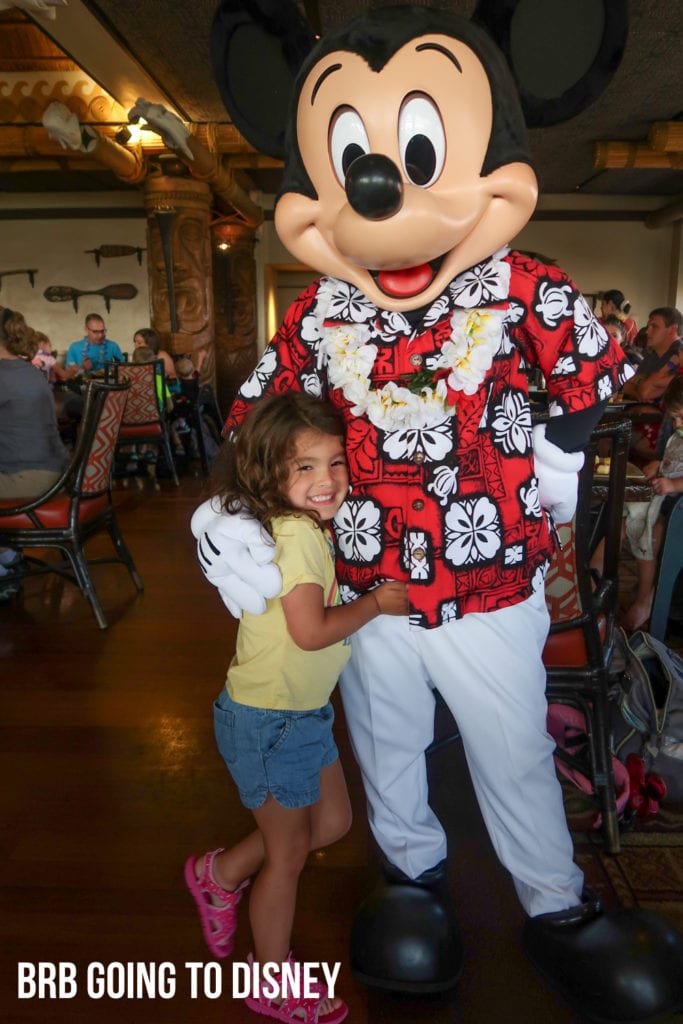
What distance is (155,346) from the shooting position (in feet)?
20.7

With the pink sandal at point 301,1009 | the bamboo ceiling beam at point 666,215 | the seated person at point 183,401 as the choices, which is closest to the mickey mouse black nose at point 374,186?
the pink sandal at point 301,1009

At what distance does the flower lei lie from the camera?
3.54 feet

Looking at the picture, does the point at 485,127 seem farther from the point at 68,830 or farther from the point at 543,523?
the point at 68,830

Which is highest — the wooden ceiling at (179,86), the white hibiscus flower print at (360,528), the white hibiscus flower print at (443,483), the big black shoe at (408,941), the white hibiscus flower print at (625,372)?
the wooden ceiling at (179,86)

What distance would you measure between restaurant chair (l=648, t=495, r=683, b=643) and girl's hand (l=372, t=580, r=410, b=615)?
1.54 m

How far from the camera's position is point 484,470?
1132mm

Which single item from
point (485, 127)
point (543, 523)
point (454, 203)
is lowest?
point (543, 523)

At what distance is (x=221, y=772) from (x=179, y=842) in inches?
10.8

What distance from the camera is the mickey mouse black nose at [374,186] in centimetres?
97

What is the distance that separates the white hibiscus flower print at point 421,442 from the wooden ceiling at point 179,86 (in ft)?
12.3

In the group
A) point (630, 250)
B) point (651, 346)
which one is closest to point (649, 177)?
point (630, 250)

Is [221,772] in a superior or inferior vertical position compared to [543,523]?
inferior

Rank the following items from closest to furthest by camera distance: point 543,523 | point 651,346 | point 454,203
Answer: point 454,203 → point 543,523 → point 651,346

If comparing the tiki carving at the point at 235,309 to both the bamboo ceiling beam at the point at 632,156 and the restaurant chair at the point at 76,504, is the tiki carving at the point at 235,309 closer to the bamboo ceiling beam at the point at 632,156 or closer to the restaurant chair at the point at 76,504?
the bamboo ceiling beam at the point at 632,156
